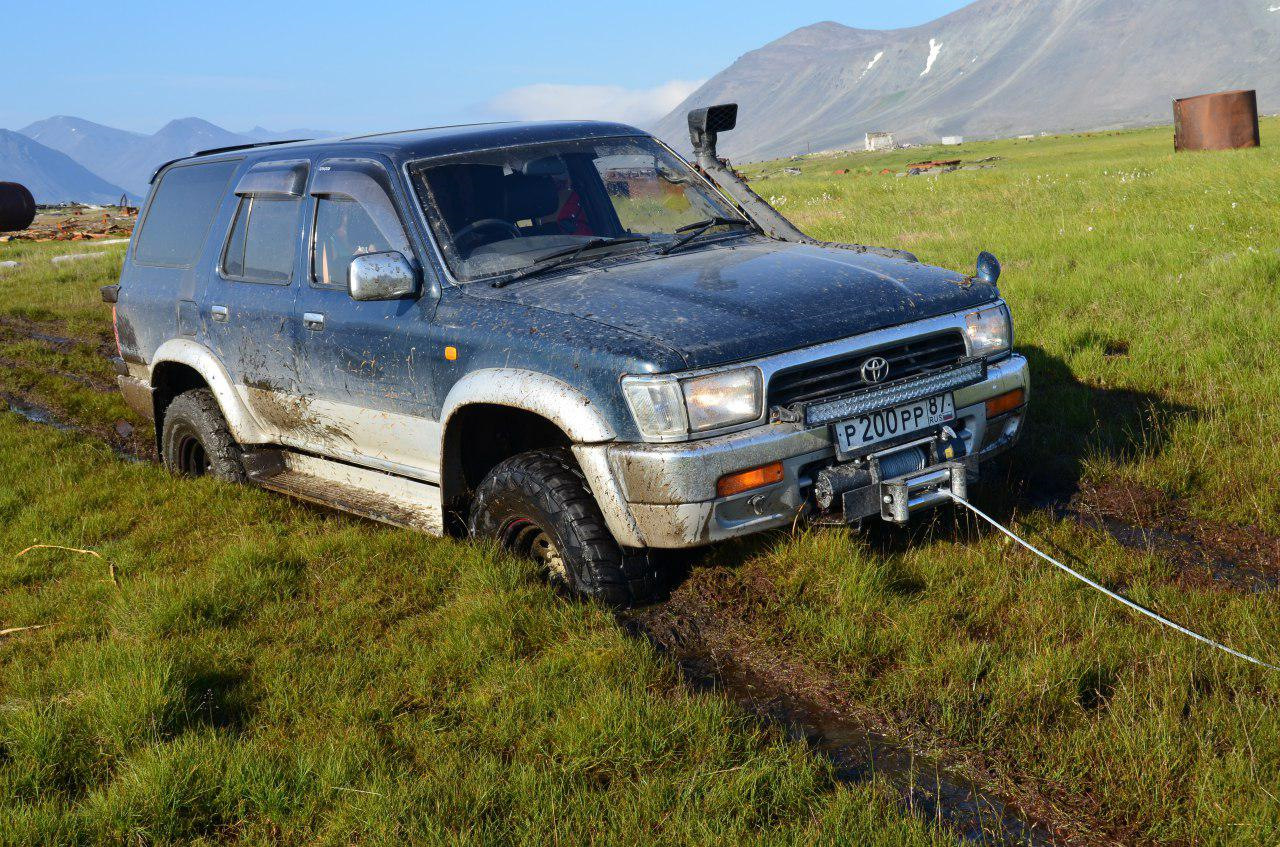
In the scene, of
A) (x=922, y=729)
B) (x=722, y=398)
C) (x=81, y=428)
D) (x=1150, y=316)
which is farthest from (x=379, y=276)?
(x=1150, y=316)

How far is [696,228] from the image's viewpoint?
205 inches

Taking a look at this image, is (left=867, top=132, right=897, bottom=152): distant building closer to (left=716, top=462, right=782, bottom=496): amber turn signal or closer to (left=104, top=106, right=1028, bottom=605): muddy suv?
(left=104, top=106, right=1028, bottom=605): muddy suv

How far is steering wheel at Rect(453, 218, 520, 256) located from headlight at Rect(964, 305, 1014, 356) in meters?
1.96

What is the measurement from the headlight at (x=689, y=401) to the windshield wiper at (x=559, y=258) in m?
1.05

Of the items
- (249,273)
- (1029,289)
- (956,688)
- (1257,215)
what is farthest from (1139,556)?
(1257,215)

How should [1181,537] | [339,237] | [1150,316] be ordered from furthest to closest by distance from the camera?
[1150,316], [339,237], [1181,537]

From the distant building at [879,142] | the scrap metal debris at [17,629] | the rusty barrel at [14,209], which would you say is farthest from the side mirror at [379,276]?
the distant building at [879,142]

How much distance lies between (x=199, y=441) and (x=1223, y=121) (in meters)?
26.6

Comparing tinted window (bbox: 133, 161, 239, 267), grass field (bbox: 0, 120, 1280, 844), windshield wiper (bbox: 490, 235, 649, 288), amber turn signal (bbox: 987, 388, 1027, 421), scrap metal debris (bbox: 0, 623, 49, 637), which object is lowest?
grass field (bbox: 0, 120, 1280, 844)

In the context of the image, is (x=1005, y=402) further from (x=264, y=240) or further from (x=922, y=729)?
(x=264, y=240)

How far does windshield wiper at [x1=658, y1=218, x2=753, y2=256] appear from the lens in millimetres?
4961

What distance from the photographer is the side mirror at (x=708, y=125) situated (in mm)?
6371

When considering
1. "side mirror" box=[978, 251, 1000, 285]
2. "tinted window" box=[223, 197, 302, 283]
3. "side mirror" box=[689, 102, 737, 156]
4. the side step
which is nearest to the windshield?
"side mirror" box=[689, 102, 737, 156]

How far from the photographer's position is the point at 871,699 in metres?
3.36
